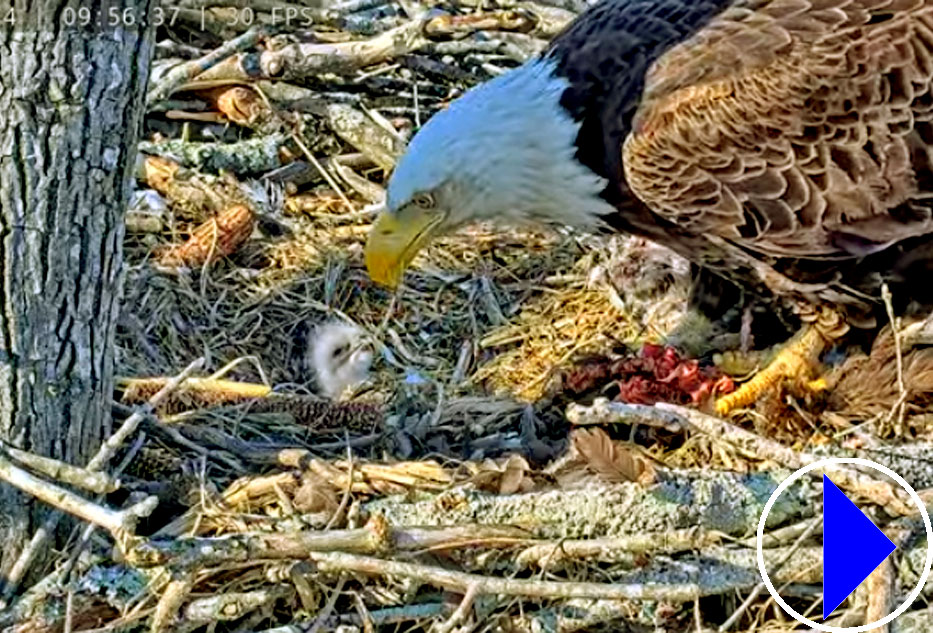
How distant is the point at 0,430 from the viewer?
310 cm

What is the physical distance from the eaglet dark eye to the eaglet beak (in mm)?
16

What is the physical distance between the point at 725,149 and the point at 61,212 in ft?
→ 5.00

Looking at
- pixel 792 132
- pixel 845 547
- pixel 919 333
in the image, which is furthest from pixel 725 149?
pixel 845 547

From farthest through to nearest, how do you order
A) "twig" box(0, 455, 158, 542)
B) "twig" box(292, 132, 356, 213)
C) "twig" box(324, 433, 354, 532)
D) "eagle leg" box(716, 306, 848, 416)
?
"twig" box(292, 132, 356, 213)
"eagle leg" box(716, 306, 848, 416)
"twig" box(324, 433, 354, 532)
"twig" box(0, 455, 158, 542)

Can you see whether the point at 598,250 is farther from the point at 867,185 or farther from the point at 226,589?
the point at 226,589

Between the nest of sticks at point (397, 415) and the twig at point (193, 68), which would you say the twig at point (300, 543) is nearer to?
the nest of sticks at point (397, 415)

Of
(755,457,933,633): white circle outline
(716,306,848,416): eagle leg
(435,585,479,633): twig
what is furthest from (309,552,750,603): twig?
(716,306,848,416): eagle leg

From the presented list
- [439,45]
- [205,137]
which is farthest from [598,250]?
[205,137]

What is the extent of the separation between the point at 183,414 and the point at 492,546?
1.02 meters

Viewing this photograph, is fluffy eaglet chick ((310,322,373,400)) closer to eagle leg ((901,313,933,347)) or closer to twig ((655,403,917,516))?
twig ((655,403,917,516))

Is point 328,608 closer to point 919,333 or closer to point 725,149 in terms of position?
point 725,149

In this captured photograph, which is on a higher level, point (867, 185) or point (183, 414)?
point (867, 185)

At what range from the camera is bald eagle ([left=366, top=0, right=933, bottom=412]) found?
358 centimetres

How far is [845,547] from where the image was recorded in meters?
3.04
